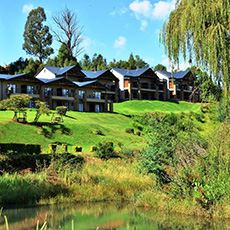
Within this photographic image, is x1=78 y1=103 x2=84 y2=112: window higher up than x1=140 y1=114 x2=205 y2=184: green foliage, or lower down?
higher up

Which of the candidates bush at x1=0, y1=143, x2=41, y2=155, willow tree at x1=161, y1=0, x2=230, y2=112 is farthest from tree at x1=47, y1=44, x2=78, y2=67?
willow tree at x1=161, y1=0, x2=230, y2=112

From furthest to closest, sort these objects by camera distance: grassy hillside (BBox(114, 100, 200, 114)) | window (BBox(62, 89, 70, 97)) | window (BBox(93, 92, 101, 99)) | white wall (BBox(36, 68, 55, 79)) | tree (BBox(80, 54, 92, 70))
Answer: tree (BBox(80, 54, 92, 70)), white wall (BBox(36, 68, 55, 79)), grassy hillside (BBox(114, 100, 200, 114)), window (BBox(93, 92, 101, 99)), window (BBox(62, 89, 70, 97))

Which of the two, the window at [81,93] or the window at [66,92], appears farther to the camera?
the window at [81,93]

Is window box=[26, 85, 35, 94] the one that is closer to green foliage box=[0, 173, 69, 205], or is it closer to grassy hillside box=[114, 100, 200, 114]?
grassy hillside box=[114, 100, 200, 114]

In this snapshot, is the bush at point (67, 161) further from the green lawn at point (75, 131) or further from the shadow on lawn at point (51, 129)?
the shadow on lawn at point (51, 129)

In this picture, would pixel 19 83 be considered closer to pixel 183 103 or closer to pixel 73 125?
pixel 73 125

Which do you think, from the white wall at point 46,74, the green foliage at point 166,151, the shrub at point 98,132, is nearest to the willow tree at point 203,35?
the green foliage at point 166,151

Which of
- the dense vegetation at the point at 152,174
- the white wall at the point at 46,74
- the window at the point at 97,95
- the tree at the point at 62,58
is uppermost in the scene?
the tree at the point at 62,58

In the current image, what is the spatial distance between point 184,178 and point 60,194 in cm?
715

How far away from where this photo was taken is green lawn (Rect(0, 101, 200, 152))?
42.9 m

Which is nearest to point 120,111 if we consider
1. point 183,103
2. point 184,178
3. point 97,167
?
point 183,103

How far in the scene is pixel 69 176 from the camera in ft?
81.3

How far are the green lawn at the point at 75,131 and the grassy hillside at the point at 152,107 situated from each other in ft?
35.1

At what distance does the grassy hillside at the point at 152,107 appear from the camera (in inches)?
2776
